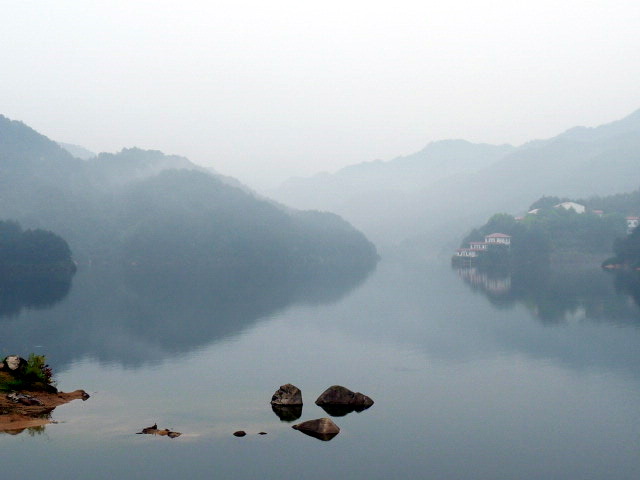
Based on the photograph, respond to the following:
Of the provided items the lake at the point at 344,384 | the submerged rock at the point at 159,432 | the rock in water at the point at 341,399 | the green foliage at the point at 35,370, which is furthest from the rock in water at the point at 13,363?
the rock in water at the point at 341,399

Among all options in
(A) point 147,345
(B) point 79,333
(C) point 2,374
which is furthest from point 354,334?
(C) point 2,374

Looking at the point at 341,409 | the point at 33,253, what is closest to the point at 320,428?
the point at 341,409

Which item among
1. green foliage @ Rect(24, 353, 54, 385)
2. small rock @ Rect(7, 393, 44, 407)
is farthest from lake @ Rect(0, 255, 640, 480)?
green foliage @ Rect(24, 353, 54, 385)

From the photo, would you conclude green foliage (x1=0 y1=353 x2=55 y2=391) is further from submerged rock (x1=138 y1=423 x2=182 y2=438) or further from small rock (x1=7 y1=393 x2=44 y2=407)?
submerged rock (x1=138 y1=423 x2=182 y2=438)

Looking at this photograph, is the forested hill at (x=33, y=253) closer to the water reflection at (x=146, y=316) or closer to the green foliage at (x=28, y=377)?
the water reflection at (x=146, y=316)

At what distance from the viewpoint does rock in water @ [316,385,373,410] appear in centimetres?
3947

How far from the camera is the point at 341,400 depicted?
39.6 meters

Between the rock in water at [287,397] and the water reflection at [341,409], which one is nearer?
the water reflection at [341,409]

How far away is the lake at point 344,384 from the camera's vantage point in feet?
98.7

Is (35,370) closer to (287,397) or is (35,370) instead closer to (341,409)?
(287,397)

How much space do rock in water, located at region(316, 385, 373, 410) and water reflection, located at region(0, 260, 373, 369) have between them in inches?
848

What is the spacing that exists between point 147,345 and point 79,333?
1231 cm

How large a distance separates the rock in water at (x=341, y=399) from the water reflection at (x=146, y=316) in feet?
70.7

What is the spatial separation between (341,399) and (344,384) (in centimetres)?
721
